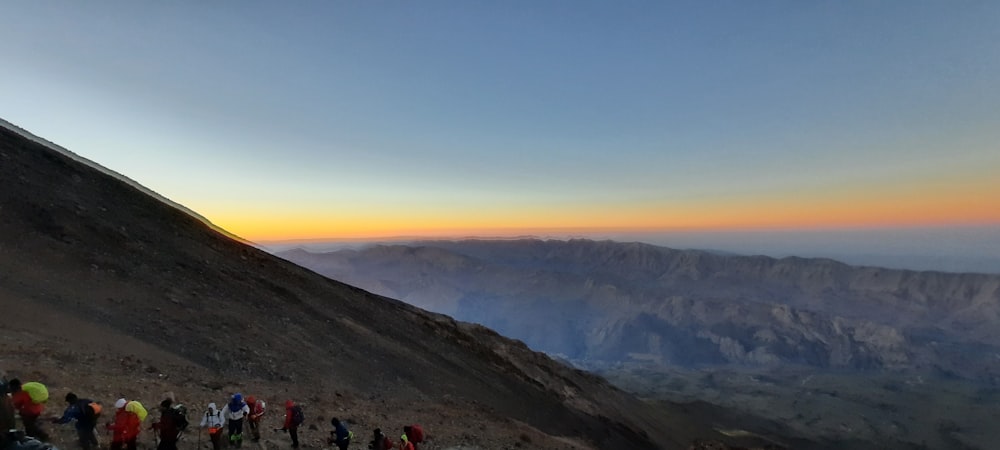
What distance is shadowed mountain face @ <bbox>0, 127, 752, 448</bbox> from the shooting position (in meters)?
23.1

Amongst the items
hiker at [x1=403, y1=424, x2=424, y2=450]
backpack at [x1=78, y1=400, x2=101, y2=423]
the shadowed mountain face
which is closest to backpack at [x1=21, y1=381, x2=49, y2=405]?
backpack at [x1=78, y1=400, x2=101, y2=423]

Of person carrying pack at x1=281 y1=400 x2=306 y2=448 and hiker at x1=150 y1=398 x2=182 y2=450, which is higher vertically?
hiker at x1=150 y1=398 x2=182 y2=450

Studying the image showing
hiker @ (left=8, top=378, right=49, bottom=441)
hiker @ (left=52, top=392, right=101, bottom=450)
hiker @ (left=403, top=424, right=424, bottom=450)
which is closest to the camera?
hiker @ (left=8, top=378, right=49, bottom=441)

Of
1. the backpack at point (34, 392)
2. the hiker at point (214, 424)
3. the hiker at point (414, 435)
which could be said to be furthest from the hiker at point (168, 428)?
the hiker at point (414, 435)

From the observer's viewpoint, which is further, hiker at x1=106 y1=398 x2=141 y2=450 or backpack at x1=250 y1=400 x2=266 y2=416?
backpack at x1=250 y1=400 x2=266 y2=416

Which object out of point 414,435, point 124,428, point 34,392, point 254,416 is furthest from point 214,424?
point 414,435

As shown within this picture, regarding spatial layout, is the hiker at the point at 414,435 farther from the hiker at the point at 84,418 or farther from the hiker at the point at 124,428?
the hiker at the point at 84,418

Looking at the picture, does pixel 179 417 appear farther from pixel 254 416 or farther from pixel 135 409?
pixel 254 416

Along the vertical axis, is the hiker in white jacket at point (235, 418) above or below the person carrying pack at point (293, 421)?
above

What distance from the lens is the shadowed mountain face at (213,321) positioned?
23078 millimetres

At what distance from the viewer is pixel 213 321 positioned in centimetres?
2884

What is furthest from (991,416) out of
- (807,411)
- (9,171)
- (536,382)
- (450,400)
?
(9,171)

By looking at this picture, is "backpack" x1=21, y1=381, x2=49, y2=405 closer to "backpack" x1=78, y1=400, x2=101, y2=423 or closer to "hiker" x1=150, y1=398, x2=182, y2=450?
"backpack" x1=78, y1=400, x2=101, y2=423

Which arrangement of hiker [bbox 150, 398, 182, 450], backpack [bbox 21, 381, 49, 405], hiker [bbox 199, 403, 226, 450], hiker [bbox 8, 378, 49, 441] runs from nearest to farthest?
1. hiker [bbox 8, 378, 49, 441]
2. backpack [bbox 21, 381, 49, 405]
3. hiker [bbox 150, 398, 182, 450]
4. hiker [bbox 199, 403, 226, 450]
